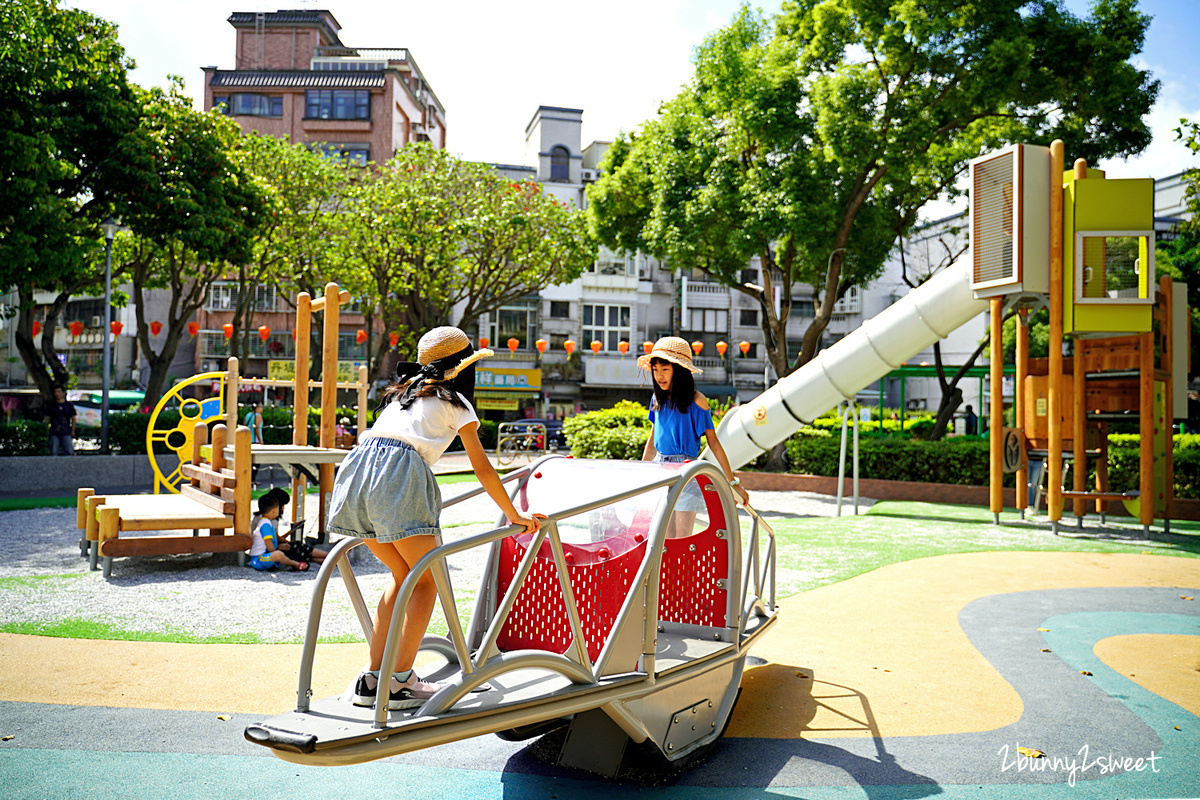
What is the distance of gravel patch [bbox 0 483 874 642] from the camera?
6.21 metres

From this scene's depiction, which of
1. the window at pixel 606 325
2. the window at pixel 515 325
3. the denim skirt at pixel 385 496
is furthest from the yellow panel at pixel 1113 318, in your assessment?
the window at pixel 606 325

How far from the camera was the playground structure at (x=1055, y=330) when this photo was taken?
37.3 feet

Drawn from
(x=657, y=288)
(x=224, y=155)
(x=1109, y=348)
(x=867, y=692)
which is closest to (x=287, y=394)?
(x=657, y=288)

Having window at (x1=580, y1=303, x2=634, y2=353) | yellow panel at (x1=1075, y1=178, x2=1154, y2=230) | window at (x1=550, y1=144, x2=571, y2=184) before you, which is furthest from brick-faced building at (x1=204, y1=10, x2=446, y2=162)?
yellow panel at (x1=1075, y1=178, x2=1154, y2=230)

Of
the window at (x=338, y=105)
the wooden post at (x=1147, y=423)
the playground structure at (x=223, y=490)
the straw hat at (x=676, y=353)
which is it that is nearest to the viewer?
the straw hat at (x=676, y=353)

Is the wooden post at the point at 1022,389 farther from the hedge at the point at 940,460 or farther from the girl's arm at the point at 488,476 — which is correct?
the girl's arm at the point at 488,476

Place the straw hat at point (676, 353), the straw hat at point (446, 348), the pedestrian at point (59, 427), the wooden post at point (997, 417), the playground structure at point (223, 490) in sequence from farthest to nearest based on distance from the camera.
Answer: the pedestrian at point (59, 427)
the wooden post at point (997, 417)
the playground structure at point (223, 490)
the straw hat at point (676, 353)
the straw hat at point (446, 348)

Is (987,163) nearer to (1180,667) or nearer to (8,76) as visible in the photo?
(1180,667)

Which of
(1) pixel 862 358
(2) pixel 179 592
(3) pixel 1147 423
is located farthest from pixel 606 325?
(2) pixel 179 592

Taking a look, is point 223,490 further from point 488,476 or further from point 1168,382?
point 1168,382

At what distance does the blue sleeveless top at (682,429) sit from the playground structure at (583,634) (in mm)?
808

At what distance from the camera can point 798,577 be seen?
8453 millimetres

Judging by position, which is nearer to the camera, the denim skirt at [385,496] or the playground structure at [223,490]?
the denim skirt at [385,496]

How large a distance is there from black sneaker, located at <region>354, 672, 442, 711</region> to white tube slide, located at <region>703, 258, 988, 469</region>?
33.9 feet
